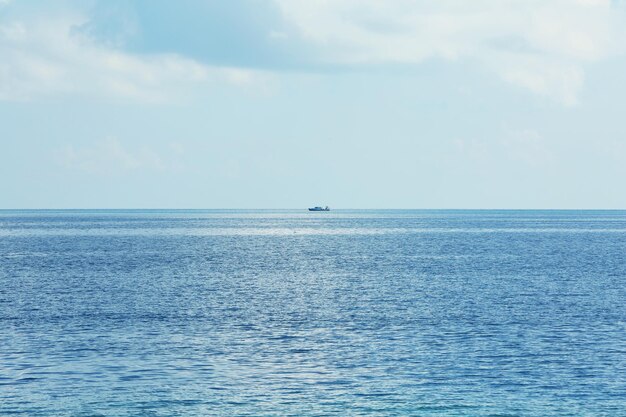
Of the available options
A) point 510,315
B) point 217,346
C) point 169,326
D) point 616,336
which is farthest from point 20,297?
point 616,336

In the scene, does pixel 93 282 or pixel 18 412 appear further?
pixel 93 282

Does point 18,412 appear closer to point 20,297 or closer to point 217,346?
point 217,346

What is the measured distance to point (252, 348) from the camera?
51156 mm

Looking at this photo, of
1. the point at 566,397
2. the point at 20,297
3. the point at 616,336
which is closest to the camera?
the point at 566,397

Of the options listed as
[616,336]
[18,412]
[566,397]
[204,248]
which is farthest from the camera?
[204,248]

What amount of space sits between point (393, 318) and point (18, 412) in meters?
31.4

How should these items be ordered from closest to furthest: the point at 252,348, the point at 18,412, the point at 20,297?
1. the point at 18,412
2. the point at 252,348
3. the point at 20,297

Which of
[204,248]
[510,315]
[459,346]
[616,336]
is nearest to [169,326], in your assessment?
[459,346]

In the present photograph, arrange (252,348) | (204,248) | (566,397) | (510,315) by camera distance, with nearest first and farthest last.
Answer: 1. (566,397)
2. (252,348)
3. (510,315)
4. (204,248)

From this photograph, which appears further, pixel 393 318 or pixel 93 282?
pixel 93 282

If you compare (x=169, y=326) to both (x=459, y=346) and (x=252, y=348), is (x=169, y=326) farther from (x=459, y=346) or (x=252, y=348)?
(x=459, y=346)

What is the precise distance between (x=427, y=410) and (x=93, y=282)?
59356mm

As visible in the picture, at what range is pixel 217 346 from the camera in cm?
5188

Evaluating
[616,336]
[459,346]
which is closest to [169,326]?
[459,346]
